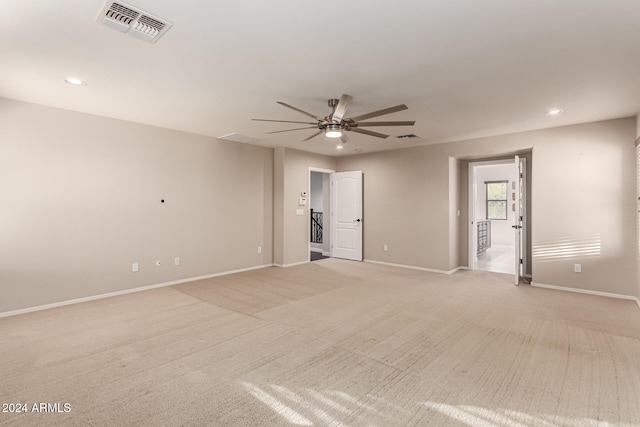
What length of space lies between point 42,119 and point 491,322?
6.11 m

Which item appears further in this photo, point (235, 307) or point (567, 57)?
point (235, 307)

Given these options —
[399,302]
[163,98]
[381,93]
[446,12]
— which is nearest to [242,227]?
[163,98]

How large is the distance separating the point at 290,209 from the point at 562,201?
16.1ft

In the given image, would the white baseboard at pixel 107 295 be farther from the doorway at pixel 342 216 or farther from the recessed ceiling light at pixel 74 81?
the recessed ceiling light at pixel 74 81

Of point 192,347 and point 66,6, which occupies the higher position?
point 66,6

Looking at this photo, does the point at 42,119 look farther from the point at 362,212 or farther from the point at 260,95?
the point at 362,212

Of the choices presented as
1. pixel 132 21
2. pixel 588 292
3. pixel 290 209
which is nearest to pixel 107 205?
pixel 132 21

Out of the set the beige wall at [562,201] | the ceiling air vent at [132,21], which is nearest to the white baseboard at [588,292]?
the beige wall at [562,201]

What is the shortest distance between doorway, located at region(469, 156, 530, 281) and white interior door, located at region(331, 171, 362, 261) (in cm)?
246

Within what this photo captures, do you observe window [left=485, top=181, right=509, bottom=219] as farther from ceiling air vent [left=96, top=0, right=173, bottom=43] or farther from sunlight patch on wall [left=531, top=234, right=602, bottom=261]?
ceiling air vent [left=96, top=0, right=173, bottom=43]

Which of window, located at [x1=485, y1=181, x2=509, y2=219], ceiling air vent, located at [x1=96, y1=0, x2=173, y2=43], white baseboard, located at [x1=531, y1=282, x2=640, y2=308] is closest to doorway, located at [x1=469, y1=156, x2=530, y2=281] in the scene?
window, located at [x1=485, y1=181, x2=509, y2=219]

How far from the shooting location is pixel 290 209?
22.7 ft

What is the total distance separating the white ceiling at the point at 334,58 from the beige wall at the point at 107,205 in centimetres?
46

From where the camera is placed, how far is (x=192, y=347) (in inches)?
117
